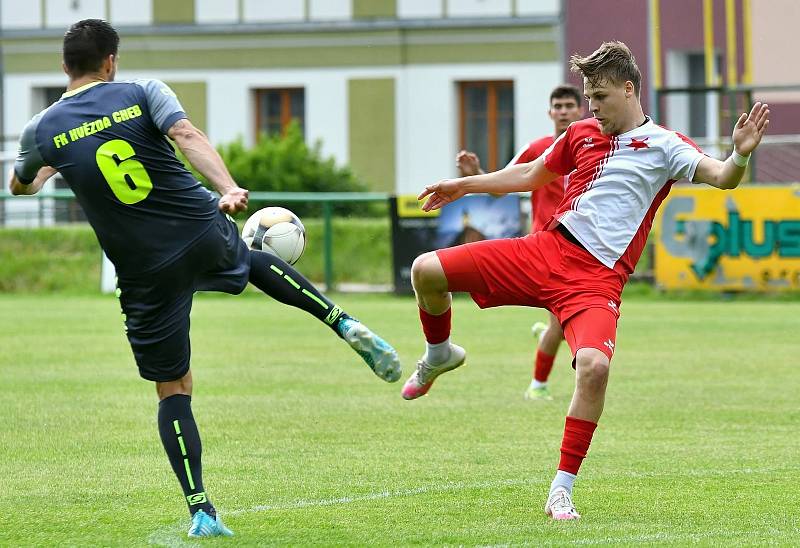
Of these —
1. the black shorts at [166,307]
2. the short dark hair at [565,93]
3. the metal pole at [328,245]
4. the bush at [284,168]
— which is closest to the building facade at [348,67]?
the bush at [284,168]

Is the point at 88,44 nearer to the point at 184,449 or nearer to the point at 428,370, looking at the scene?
the point at 184,449

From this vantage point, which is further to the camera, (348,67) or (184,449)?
(348,67)

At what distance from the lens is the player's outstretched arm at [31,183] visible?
21.8 ft

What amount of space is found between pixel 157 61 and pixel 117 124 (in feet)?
102

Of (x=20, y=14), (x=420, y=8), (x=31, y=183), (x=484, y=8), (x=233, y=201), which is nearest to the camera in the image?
(x=233, y=201)

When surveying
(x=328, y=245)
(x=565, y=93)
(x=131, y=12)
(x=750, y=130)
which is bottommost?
(x=328, y=245)

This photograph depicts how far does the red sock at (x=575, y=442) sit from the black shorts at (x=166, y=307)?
68.9 inches

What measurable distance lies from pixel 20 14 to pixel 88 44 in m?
31.9

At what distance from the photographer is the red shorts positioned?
7.00 metres

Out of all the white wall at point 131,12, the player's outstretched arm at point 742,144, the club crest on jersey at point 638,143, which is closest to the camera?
the player's outstretched arm at point 742,144

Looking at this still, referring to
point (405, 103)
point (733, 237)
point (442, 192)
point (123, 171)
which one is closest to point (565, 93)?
point (442, 192)

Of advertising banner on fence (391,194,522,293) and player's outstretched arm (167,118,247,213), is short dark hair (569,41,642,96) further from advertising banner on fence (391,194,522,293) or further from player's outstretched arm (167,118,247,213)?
advertising banner on fence (391,194,522,293)

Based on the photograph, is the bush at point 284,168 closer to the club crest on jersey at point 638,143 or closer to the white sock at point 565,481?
the club crest on jersey at point 638,143

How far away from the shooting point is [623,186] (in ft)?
23.4
